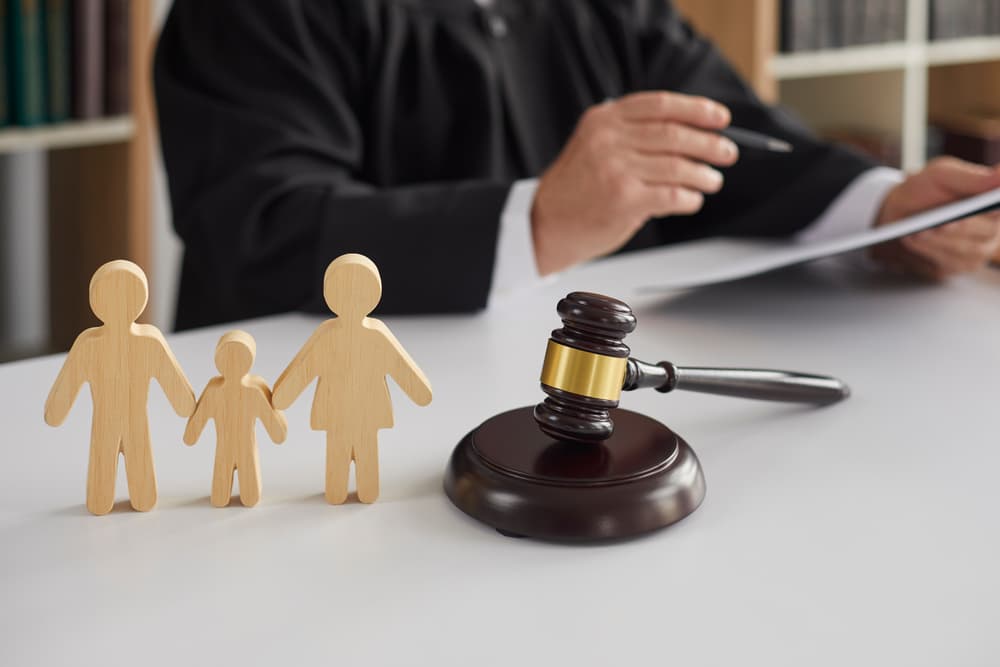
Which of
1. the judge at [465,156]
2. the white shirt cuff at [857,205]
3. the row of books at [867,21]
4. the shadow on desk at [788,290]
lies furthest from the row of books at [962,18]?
the shadow on desk at [788,290]

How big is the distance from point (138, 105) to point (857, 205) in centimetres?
150

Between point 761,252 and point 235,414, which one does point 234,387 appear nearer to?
point 235,414

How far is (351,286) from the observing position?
1.60 feet

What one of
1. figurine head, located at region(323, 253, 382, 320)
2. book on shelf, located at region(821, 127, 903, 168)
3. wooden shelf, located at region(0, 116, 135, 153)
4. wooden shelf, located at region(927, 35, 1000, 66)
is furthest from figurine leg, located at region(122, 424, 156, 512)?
wooden shelf, located at region(927, 35, 1000, 66)

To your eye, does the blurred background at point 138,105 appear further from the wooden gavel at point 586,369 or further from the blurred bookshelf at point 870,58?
the wooden gavel at point 586,369

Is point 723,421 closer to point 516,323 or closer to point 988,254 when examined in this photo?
point 516,323

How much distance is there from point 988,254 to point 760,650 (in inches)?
28.3

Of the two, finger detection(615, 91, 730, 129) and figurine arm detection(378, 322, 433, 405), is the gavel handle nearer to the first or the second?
figurine arm detection(378, 322, 433, 405)

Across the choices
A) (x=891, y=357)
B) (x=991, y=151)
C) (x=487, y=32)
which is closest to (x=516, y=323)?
(x=891, y=357)

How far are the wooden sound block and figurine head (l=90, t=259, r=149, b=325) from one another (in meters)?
0.17

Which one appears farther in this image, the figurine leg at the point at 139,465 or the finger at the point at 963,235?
the finger at the point at 963,235

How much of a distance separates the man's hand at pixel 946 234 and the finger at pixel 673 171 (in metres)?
0.24

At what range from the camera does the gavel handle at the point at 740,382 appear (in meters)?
0.55

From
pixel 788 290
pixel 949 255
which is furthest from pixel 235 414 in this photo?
pixel 949 255
